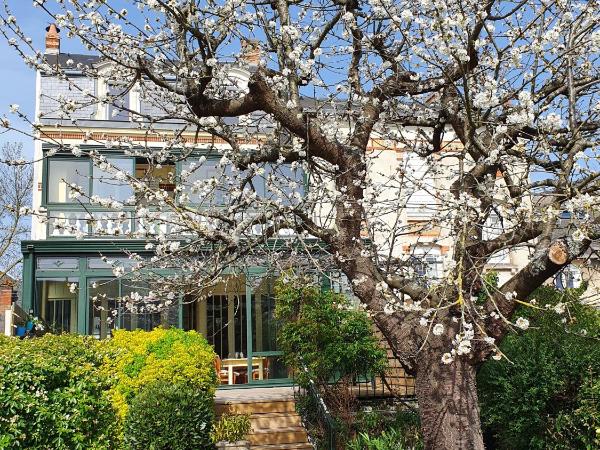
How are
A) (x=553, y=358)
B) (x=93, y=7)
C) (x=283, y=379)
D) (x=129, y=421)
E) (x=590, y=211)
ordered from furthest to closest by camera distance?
(x=283, y=379)
(x=129, y=421)
(x=553, y=358)
(x=93, y=7)
(x=590, y=211)

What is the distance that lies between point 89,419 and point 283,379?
7738mm

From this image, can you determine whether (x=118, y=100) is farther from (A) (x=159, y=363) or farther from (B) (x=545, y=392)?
(B) (x=545, y=392)

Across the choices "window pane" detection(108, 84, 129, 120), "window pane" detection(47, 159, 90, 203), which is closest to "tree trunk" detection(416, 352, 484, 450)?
"window pane" detection(108, 84, 129, 120)

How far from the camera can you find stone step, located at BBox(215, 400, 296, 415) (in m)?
11.6

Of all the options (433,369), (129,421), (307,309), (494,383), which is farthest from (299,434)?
(433,369)

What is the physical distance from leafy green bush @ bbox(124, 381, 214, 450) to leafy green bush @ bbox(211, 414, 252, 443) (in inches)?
64.3

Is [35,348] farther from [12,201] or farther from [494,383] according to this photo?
[12,201]

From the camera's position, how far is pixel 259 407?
11.8 m

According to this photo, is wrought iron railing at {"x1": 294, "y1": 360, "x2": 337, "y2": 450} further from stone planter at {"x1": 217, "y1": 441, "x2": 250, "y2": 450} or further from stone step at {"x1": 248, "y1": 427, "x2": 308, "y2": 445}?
stone planter at {"x1": 217, "y1": 441, "x2": 250, "y2": 450}

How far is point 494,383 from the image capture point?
24.9ft

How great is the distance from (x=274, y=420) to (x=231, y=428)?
43.8 inches

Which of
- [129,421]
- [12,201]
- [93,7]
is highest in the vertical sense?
[12,201]

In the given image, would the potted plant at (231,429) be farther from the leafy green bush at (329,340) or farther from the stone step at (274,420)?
the leafy green bush at (329,340)

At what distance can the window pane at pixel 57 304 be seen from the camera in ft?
48.3
